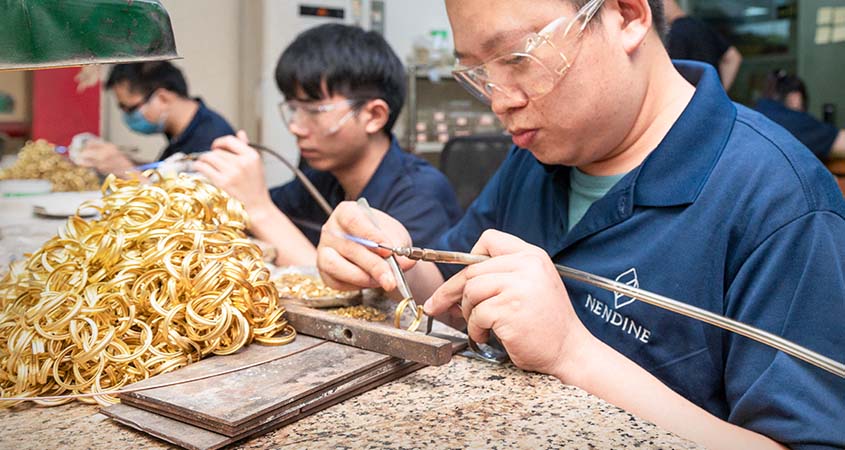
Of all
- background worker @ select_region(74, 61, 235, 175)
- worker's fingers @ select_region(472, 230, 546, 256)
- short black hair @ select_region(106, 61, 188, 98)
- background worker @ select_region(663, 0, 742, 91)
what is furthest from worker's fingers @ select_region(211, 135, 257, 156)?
background worker @ select_region(663, 0, 742, 91)

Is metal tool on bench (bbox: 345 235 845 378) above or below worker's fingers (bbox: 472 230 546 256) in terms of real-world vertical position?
below

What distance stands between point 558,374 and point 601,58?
1.61ft

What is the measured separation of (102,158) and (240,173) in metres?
1.34

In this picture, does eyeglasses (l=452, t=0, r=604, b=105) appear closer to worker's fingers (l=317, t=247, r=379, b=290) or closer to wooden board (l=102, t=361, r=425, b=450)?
worker's fingers (l=317, t=247, r=379, b=290)

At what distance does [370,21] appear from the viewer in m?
3.94

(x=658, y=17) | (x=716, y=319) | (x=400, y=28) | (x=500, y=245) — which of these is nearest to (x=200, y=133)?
(x=400, y=28)

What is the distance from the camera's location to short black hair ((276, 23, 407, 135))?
7.16ft

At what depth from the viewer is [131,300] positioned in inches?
33.9

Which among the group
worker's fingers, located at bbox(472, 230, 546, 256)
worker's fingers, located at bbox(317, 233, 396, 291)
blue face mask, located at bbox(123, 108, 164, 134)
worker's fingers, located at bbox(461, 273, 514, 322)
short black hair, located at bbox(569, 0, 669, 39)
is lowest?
blue face mask, located at bbox(123, 108, 164, 134)

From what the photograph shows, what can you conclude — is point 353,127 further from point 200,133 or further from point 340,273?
point 200,133

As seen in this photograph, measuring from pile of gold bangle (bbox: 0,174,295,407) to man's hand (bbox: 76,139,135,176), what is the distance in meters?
1.98

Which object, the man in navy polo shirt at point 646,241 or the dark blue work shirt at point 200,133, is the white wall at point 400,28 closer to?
the dark blue work shirt at point 200,133

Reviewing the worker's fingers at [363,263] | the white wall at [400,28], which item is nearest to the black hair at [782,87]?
the white wall at [400,28]

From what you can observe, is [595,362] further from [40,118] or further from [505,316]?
[40,118]
